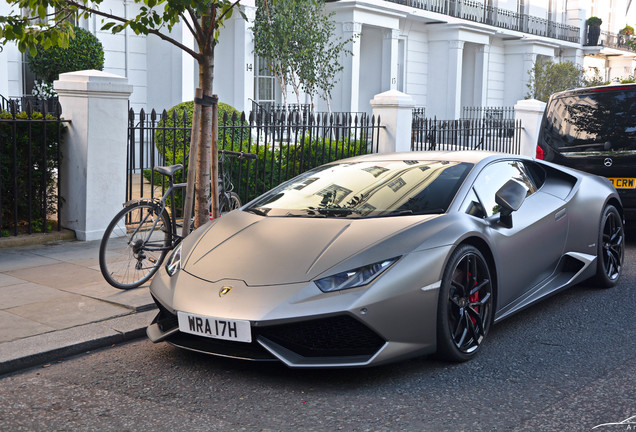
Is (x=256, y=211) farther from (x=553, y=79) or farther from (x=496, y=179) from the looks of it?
(x=553, y=79)

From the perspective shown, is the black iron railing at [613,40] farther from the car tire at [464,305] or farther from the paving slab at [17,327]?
the paving slab at [17,327]

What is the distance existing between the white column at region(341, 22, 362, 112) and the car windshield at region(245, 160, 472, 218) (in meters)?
17.2

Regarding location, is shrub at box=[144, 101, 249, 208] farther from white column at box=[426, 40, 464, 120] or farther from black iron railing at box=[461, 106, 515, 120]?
black iron railing at box=[461, 106, 515, 120]

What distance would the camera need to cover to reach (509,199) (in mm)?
5125

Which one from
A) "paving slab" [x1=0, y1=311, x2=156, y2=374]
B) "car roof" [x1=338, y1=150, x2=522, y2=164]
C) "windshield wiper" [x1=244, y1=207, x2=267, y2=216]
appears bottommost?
"paving slab" [x1=0, y1=311, x2=156, y2=374]

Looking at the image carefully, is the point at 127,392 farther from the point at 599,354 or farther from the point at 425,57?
the point at 425,57

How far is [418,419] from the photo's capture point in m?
3.67

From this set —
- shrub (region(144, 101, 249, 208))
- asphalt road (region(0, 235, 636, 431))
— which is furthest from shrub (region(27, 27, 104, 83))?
asphalt road (region(0, 235, 636, 431))

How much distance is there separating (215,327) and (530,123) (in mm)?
13006

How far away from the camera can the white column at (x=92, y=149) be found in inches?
327

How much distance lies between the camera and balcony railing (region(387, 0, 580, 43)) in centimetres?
2745

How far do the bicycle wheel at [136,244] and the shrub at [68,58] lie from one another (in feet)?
28.0

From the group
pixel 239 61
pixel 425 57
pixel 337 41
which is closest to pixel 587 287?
pixel 239 61

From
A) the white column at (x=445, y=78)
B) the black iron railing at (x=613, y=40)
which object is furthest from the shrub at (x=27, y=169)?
the black iron railing at (x=613, y=40)
